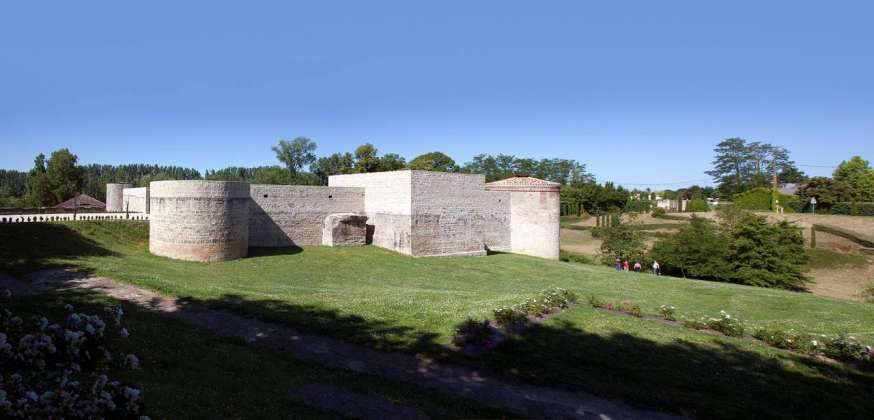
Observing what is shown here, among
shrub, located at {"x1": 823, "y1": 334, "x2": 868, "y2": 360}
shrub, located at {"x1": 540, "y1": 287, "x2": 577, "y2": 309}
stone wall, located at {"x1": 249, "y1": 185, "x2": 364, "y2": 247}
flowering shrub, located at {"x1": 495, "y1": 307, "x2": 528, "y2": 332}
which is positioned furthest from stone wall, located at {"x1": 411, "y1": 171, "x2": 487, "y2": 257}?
shrub, located at {"x1": 823, "y1": 334, "x2": 868, "y2": 360}

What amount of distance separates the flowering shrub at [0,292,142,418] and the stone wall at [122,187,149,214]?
2567 centimetres

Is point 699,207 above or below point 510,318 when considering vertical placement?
above

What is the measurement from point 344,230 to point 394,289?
10730 millimetres

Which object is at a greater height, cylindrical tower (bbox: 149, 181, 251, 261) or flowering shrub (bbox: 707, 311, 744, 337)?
cylindrical tower (bbox: 149, 181, 251, 261)

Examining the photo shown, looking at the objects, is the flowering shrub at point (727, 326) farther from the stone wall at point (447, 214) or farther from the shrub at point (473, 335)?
the stone wall at point (447, 214)

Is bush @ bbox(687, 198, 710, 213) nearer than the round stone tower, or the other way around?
the round stone tower

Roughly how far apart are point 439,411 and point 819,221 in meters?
54.8

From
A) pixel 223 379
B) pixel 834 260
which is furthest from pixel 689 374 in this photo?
pixel 834 260

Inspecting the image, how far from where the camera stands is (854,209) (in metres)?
48.1

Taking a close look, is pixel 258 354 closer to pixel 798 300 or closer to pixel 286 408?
pixel 286 408

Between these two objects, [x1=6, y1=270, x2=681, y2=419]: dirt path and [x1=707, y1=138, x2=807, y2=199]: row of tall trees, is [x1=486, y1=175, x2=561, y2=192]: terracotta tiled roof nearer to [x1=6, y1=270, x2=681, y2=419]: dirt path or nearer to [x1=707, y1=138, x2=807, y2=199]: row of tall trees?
[x1=6, y1=270, x2=681, y2=419]: dirt path

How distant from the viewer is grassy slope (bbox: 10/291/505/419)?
5387mm

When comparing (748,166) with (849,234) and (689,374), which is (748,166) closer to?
(849,234)

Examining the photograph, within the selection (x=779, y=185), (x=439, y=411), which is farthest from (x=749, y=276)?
(x=779, y=185)
